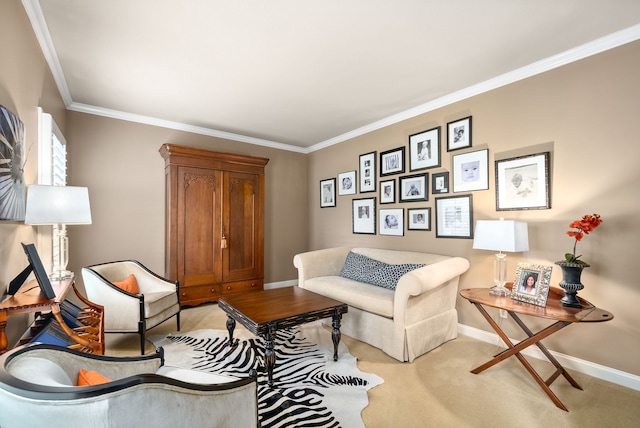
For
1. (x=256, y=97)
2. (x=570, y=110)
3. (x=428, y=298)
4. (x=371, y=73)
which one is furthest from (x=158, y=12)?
(x=570, y=110)

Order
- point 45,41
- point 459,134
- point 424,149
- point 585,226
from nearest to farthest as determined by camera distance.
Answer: point 585,226 → point 45,41 → point 459,134 → point 424,149

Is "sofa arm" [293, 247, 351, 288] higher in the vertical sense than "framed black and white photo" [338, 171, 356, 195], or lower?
lower

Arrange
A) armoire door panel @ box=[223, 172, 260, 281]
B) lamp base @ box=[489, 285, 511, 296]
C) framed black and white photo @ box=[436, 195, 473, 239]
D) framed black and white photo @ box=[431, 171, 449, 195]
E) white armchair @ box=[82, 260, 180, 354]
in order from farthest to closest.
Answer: armoire door panel @ box=[223, 172, 260, 281]
framed black and white photo @ box=[431, 171, 449, 195]
framed black and white photo @ box=[436, 195, 473, 239]
white armchair @ box=[82, 260, 180, 354]
lamp base @ box=[489, 285, 511, 296]

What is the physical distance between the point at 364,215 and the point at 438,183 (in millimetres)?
1249

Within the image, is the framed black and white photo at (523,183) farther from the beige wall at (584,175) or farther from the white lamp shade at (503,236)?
the white lamp shade at (503,236)

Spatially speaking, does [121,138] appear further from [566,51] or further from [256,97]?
[566,51]

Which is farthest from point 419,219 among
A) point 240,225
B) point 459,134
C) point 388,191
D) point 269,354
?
point 240,225

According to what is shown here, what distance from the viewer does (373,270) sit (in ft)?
11.4

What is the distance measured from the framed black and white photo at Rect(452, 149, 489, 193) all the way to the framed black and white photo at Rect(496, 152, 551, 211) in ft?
0.43

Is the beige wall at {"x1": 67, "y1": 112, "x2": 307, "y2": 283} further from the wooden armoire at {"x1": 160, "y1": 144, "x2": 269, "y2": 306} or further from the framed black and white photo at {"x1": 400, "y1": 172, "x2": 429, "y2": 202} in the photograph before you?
the framed black and white photo at {"x1": 400, "y1": 172, "x2": 429, "y2": 202}

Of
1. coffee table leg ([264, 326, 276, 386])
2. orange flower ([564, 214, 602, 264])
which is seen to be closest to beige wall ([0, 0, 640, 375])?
orange flower ([564, 214, 602, 264])

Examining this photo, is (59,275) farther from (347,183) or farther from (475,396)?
(347,183)

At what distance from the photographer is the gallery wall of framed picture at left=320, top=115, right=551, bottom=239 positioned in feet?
9.04

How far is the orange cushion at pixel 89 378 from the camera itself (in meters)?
1.06
